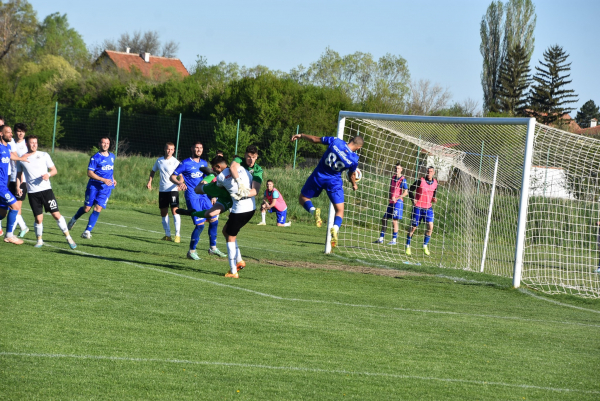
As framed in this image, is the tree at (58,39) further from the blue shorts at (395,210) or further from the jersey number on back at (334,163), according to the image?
the jersey number on back at (334,163)

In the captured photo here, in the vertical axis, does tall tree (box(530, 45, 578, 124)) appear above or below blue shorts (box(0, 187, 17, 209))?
above

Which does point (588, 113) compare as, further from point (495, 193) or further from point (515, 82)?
point (495, 193)

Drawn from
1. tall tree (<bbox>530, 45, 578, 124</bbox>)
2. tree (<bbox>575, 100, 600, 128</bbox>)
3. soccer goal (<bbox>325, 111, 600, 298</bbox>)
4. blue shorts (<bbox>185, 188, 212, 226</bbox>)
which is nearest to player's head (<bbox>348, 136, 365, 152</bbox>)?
soccer goal (<bbox>325, 111, 600, 298</bbox>)

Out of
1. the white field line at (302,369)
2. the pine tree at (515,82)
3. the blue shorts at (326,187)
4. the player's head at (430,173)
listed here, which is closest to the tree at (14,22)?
the pine tree at (515,82)

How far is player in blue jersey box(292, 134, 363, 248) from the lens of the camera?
10.5m

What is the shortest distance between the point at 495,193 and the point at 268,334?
9.91 meters

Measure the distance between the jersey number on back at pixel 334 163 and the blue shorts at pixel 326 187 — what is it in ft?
0.90

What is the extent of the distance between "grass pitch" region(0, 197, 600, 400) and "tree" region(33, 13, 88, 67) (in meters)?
70.9

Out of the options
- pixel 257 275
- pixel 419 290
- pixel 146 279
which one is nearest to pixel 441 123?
pixel 419 290

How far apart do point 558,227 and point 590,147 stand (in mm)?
1726

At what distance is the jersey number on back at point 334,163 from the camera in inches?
416

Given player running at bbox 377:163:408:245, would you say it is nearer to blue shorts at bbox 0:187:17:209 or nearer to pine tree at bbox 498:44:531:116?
blue shorts at bbox 0:187:17:209

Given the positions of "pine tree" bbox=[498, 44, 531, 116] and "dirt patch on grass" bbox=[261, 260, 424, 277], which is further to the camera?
"pine tree" bbox=[498, 44, 531, 116]

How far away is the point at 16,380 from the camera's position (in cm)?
425
